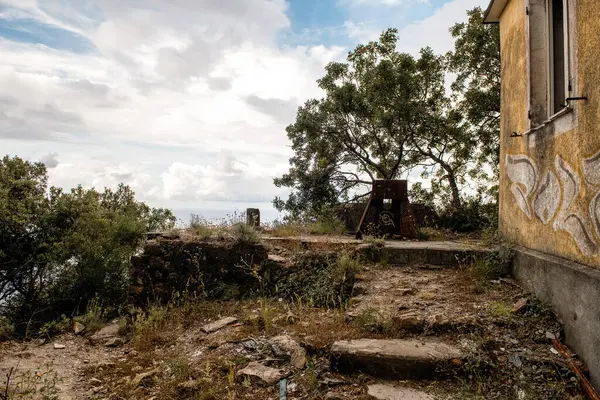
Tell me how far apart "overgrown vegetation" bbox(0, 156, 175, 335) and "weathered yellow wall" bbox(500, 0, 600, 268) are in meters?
6.72

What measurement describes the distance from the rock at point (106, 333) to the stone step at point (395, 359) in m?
4.05

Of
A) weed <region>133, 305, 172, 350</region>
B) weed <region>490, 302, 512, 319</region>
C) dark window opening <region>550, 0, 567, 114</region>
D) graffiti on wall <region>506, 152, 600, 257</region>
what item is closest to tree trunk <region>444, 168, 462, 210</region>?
graffiti on wall <region>506, 152, 600, 257</region>

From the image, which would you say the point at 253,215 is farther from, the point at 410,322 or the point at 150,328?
the point at 410,322

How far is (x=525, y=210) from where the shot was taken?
5.60 metres

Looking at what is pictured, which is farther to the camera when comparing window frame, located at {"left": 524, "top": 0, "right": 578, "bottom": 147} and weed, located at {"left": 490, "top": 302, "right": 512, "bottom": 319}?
window frame, located at {"left": 524, "top": 0, "right": 578, "bottom": 147}

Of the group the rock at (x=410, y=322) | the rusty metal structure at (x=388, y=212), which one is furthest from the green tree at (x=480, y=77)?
the rock at (x=410, y=322)

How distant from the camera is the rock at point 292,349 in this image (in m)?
4.29

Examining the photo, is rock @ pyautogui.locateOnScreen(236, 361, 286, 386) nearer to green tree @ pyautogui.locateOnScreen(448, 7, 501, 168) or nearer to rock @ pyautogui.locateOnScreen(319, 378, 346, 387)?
rock @ pyautogui.locateOnScreen(319, 378, 346, 387)

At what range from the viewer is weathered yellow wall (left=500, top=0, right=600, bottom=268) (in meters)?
3.85

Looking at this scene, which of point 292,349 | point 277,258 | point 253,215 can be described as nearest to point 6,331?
point 277,258

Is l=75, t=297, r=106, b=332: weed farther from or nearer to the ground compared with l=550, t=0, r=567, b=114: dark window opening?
nearer to the ground

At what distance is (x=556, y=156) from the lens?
4641 millimetres

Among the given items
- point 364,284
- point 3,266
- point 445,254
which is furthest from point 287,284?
point 3,266

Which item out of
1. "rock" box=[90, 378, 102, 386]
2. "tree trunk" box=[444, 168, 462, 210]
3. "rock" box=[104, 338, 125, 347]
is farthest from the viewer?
"tree trunk" box=[444, 168, 462, 210]
